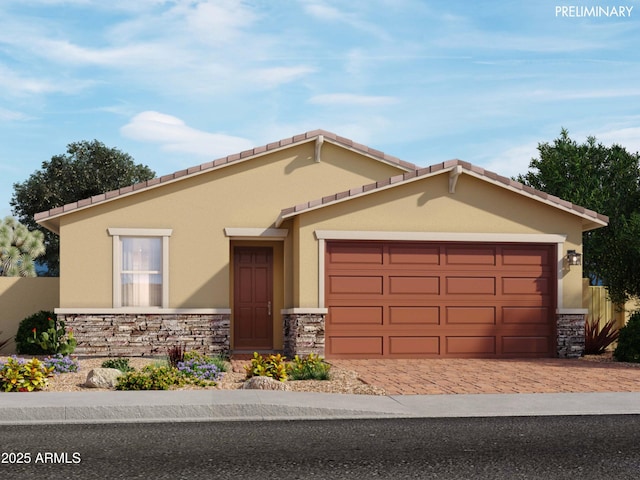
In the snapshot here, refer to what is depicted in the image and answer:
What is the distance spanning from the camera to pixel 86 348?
18.6m

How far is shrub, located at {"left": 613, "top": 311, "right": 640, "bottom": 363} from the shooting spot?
17172mm

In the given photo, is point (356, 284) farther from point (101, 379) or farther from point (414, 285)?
point (101, 379)

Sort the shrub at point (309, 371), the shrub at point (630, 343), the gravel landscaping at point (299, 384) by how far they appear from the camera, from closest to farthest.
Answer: the gravel landscaping at point (299, 384)
the shrub at point (309, 371)
the shrub at point (630, 343)

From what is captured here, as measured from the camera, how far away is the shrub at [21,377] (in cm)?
1238

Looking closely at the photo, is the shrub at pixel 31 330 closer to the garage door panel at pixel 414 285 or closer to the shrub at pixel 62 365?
the shrub at pixel 62 365

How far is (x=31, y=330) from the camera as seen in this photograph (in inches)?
752

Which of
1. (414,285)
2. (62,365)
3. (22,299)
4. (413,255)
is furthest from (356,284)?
(22,299)

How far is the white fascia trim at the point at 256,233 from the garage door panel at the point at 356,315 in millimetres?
2566

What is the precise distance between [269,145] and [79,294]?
221 inches

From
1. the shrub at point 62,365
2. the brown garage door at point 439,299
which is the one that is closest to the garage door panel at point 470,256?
the brown garage door at point 439,299

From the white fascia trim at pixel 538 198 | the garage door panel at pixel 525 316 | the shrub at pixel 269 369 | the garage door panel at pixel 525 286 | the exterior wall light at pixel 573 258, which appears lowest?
the shrub at pixel 269 369

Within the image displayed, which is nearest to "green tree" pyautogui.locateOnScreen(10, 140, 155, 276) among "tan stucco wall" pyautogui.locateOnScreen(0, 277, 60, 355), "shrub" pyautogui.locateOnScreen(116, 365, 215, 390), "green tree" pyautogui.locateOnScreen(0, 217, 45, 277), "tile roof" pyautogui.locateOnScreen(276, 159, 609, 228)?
"green tree" pyautogui.locateOnScreen(0, 217, 45, 277)

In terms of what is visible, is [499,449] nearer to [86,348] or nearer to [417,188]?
[417,188]

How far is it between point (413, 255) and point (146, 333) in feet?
20.7
